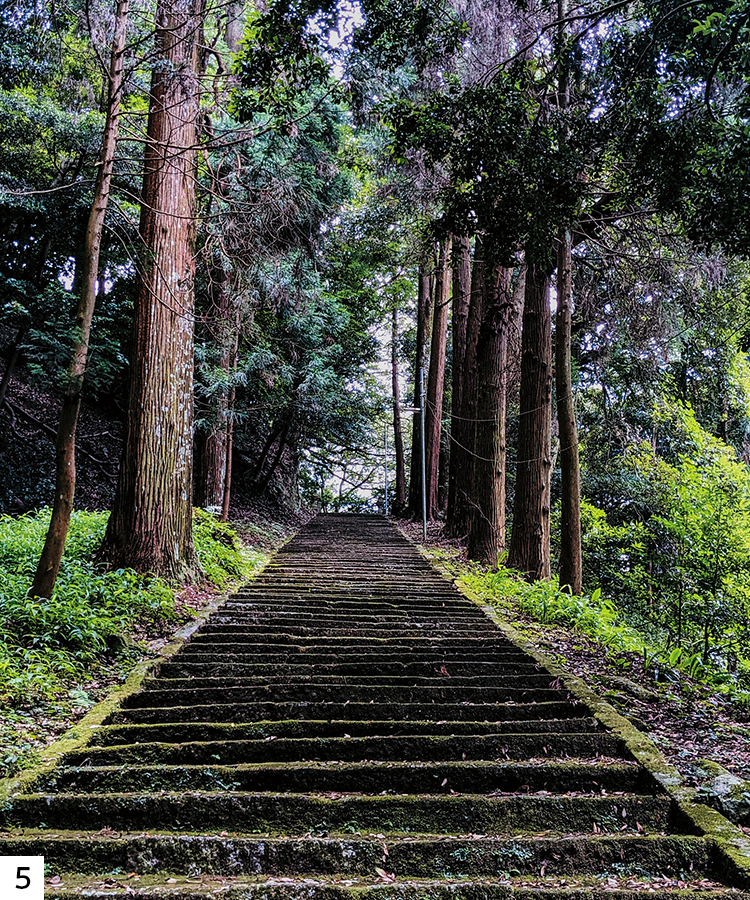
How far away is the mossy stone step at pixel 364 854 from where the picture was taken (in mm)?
2869

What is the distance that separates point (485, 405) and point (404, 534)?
20.4 feet

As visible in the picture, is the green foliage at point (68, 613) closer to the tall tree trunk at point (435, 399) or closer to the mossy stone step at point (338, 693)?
the mossy stone step at point (338, 693)

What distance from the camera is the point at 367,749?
3.82 meters

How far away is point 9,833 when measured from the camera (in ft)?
9.79

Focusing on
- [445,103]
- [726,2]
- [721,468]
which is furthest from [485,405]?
[726,2]

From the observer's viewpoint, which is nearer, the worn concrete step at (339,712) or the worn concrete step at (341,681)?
the worn concrete step at (339,712)

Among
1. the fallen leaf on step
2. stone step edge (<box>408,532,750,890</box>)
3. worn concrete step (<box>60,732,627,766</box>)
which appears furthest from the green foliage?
stone step edge (<box>408,532,750,890</box>)

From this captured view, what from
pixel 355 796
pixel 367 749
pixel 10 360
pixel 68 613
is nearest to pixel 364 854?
pixel 355 796

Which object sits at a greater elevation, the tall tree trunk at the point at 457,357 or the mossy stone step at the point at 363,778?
the tall tree trunk at the point at 457,357

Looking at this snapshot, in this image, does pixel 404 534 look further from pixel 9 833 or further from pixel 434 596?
pixel 9 833

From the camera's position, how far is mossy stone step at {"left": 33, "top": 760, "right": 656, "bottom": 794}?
3.40 metres

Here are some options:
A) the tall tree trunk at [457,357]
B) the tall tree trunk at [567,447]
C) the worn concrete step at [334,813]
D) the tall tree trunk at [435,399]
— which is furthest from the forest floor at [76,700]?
the tall tree trunk at [435,399]

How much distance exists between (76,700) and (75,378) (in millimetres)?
2353

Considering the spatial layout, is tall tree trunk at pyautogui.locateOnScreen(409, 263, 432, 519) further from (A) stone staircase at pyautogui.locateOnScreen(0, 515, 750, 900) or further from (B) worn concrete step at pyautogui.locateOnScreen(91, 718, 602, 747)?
(B) worn concrete step at pyautogui.locateOnScreen(91, 718, 602, 747)
